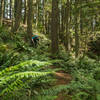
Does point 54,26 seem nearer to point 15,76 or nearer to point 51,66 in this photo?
point 51,66

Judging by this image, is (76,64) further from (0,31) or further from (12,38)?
(0,31)

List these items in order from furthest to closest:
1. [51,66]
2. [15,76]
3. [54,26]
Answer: [54,26]
[51,66]
[15,76]

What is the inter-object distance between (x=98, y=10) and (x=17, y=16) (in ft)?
36.6

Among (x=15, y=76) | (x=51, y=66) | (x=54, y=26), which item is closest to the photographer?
(x=15, y=76)

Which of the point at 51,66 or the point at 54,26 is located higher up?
the point at 54,26

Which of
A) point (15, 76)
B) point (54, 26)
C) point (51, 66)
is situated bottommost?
point (51, 66)

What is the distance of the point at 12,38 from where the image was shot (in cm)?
1071

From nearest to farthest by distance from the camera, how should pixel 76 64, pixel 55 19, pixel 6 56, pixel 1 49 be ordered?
pixel 6 56 < pixel 1 49 < pixel 76 64 < pixel 55 19

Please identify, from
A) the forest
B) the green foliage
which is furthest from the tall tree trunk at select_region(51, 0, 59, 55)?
the green foliage

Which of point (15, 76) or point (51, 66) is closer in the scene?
point (15, 76)

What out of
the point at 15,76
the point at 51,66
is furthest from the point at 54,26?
the point at 15,76

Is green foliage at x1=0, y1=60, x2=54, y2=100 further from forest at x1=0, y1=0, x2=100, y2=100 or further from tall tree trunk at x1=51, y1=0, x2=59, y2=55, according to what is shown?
tall tree trunk at x1=51, y1=0, x2=59, y2=55

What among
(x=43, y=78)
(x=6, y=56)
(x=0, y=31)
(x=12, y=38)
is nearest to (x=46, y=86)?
(x=43, y=78)

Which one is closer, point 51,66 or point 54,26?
point 51,66
